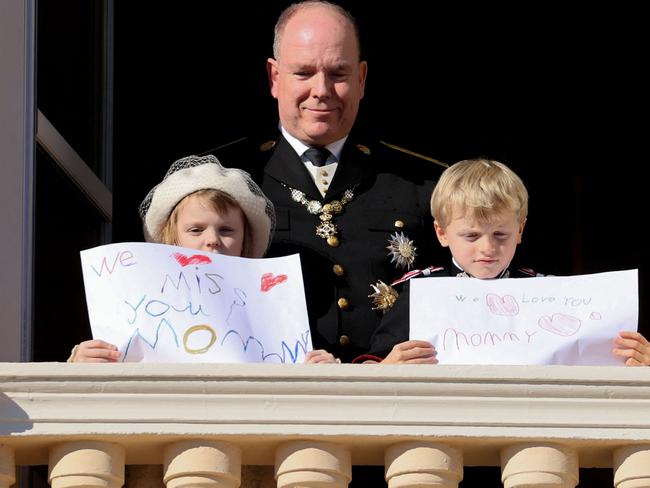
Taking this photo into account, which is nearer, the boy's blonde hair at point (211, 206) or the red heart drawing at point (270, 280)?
the red heart drawing at point (270, 280)

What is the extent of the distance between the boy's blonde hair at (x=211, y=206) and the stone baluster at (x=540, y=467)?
0.95 meters

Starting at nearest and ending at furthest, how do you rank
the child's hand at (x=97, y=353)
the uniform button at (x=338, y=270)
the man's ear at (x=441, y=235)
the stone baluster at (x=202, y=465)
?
the stone baluster at (x=202, y=465) → the child's hand at (x=97, y=353) → the man's ear at (x=441, y=235) → the uniform button at (x=338, y=270)

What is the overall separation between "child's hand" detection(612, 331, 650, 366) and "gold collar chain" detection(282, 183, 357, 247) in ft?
3.50

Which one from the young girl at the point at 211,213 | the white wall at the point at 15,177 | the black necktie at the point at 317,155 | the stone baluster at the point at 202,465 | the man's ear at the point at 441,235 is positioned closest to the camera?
the stone baluster at the point at 202,465

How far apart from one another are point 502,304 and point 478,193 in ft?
1.45

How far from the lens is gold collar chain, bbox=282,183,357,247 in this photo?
4.79 m

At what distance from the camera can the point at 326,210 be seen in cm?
485

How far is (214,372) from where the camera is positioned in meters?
3.59

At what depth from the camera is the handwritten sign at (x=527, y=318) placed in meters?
3.87

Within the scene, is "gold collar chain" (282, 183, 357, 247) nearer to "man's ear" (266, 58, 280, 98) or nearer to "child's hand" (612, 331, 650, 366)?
"man's ear" (266, 58, 280, 98)

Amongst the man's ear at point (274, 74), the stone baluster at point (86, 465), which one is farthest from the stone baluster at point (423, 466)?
the man's ear at point (274, 74)

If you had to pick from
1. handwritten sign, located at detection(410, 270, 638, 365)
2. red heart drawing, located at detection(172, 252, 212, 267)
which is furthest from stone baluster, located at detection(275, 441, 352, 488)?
red heart drawing, located at detection(172, 252, 212, 267)

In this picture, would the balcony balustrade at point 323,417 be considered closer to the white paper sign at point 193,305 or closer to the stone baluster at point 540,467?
the stone baluster at point 540,467

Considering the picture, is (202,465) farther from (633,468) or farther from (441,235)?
(441,235)
